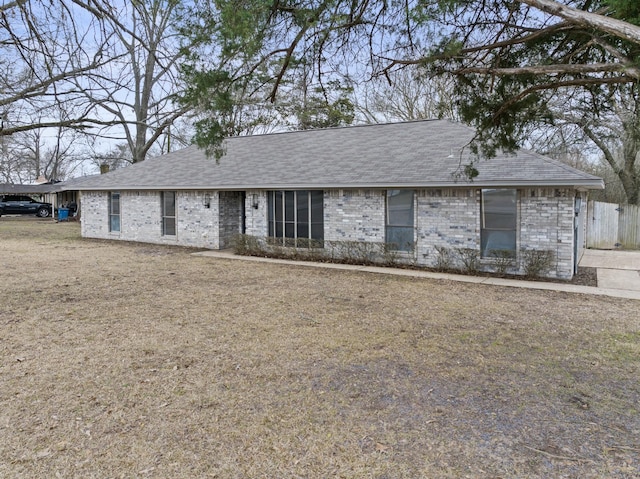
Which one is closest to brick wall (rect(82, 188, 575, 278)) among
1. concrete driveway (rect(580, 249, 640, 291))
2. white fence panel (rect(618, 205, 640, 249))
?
concrete driveway (rect(580, 249, 640, 291))

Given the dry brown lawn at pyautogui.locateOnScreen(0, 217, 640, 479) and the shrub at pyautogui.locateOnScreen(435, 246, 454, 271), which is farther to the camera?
the shrub at pyautogui.locateOnScreen(435, 246, 454, 271)

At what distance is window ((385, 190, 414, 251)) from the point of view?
1204cm

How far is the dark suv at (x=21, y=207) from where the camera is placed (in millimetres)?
34750

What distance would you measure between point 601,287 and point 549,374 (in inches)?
237

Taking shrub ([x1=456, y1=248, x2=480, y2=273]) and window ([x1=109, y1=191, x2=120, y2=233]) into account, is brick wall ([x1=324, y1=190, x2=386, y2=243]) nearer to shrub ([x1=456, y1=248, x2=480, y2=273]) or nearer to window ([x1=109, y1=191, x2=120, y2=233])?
shrub ([x1=456, y1=248, x2=480, y2=273])

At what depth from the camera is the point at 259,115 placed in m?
22.7

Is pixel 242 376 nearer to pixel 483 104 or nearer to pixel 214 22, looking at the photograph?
pixel 214 22

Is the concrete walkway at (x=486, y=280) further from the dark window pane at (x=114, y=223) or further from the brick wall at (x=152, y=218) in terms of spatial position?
the dark window pane at (x=114, y=223)

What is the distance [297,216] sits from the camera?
1400cm

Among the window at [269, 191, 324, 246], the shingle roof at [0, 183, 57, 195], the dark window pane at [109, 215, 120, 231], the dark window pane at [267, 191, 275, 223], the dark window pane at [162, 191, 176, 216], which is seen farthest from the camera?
the shingle roof at [0, 183, 57, 195]

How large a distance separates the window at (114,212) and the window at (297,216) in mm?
→ 8100

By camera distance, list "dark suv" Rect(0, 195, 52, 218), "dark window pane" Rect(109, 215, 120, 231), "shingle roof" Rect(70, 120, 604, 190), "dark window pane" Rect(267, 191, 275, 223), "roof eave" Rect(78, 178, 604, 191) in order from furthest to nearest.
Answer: "dark suv" Rect(0, 195, 52, 218)
"dark window pane" Rect(109, 215, 120, 231)
"dark window pane" Rect(267, 191, 275, 223)
"shingle roof" Rect(70, 120, 604, 190)
"roof eave" Rect(78, 178, 604, 191)

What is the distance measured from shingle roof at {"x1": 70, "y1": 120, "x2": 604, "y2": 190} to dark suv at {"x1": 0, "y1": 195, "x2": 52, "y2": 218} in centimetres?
1970

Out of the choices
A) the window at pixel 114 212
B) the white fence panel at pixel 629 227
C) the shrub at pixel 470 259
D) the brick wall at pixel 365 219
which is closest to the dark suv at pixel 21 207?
the brick wall at pixel 365 219
